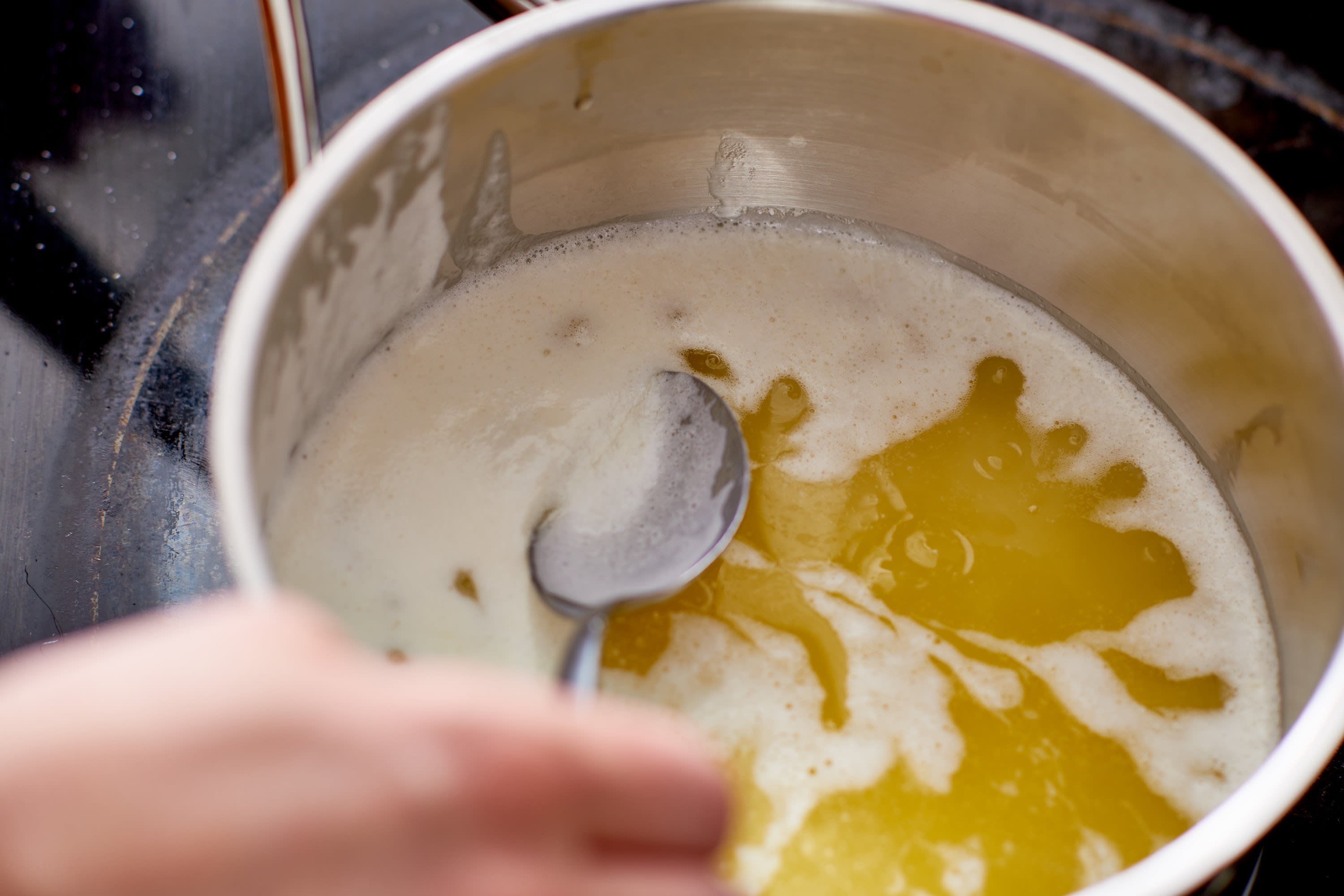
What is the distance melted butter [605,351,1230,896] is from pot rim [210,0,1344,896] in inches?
3.7

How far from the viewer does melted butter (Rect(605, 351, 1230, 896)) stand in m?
0.59

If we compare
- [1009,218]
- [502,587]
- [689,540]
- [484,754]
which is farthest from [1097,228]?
[484,754]

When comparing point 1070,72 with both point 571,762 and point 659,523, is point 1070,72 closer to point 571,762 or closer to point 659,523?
point 659,523

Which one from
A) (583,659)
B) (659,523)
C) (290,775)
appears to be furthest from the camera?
(659,523)

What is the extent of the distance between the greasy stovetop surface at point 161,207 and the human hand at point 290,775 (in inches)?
14.3

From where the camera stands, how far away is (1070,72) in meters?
0.58

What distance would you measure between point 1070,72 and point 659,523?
0.34 m

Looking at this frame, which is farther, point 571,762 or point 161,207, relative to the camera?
point 161,207

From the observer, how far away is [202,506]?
2.19 ft

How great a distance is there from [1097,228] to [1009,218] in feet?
0.19

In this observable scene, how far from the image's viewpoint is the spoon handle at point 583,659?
507mm

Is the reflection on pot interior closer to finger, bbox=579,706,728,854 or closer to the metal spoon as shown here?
the metal spoon

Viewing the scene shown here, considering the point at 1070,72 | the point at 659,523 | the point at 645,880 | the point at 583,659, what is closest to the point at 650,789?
the point at 645,880

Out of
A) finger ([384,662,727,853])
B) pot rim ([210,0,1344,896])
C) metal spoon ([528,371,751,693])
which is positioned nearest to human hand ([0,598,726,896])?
finger ([384,662,727,853])
